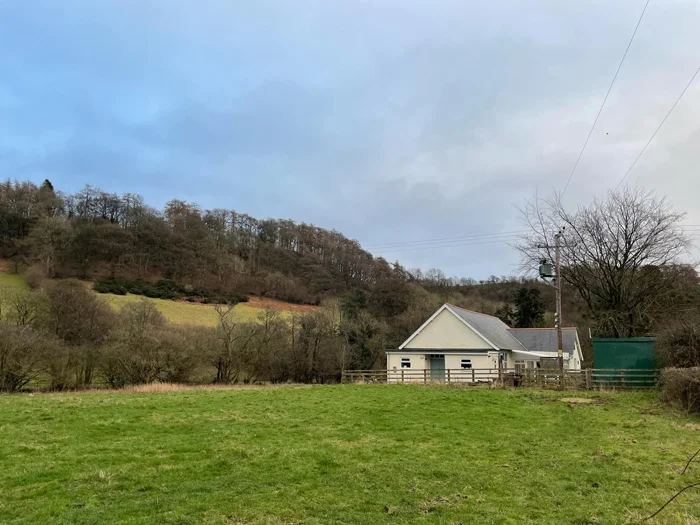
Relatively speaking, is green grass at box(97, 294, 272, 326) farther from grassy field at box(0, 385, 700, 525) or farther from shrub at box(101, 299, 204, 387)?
grassy field at box(0, 385, 700, 525)

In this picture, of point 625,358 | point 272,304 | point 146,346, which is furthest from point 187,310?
point 625,358

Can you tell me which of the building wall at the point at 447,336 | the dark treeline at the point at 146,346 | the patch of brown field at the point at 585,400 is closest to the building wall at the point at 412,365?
the building wall at the point at 447,336

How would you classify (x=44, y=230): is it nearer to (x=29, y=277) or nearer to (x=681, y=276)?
(x=29, y=277)

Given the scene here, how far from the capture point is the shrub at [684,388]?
14.0 metres

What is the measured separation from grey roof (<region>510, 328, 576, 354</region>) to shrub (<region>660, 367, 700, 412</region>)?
77.5 ft

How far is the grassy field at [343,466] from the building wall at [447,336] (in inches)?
711

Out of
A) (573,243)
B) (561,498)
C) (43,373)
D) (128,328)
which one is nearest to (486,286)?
(573,243)

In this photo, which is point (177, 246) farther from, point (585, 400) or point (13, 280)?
point (585, 400)

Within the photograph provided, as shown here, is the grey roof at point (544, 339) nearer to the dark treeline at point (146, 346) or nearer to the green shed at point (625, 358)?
the green shed at point (625, 358)

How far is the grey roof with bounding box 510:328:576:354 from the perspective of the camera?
38.7 m

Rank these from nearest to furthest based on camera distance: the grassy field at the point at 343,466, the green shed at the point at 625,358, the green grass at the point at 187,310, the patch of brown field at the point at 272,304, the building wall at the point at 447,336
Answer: the grassy field at the point at 343,466 → the green shed at the point at 625,358 → the building wall at the point at 447,336 → the green grass at the point at 187,310 → the patch of brown field at the point at 272,304

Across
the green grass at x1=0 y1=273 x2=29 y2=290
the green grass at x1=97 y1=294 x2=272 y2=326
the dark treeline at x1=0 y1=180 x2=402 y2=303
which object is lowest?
the green grass at x1=97 y1=294 x2=272 y2=326

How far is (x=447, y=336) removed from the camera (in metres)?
33.7

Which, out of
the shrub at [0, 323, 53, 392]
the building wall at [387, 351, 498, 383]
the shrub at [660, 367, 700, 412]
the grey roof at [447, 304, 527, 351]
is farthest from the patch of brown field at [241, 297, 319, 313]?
the shrub at [660, 367, 700, 412]
